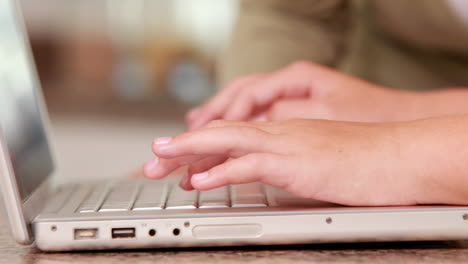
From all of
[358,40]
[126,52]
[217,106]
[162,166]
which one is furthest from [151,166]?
[126,52]

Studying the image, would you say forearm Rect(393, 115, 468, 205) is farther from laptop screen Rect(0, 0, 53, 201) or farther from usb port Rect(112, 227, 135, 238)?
laptop screen Rect(0, 0, 53, 201)

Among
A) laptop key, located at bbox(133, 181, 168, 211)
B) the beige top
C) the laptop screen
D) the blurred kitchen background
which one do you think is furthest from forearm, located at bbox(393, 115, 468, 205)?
the blurred kitchen background

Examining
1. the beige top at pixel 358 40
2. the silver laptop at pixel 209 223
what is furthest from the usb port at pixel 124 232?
the beige top at pixel 358 40

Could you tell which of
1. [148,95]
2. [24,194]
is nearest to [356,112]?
[24,194]

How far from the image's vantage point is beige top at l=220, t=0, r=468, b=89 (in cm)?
123

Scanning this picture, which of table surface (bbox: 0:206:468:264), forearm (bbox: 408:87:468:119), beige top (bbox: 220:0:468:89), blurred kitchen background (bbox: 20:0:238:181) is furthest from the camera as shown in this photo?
A: blurred kitchen background (bbox: 20:0:238:181)

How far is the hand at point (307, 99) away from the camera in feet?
2.74

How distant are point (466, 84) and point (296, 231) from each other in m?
0.92

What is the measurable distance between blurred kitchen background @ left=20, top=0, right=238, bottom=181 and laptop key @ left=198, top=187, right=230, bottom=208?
71.6 inches

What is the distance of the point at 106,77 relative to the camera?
2555mm

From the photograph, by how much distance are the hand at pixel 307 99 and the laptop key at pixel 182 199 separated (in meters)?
0.27

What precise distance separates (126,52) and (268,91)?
5.80ft

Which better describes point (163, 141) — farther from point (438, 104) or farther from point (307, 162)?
point (438, 104)

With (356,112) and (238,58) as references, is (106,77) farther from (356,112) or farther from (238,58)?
(356,112)
